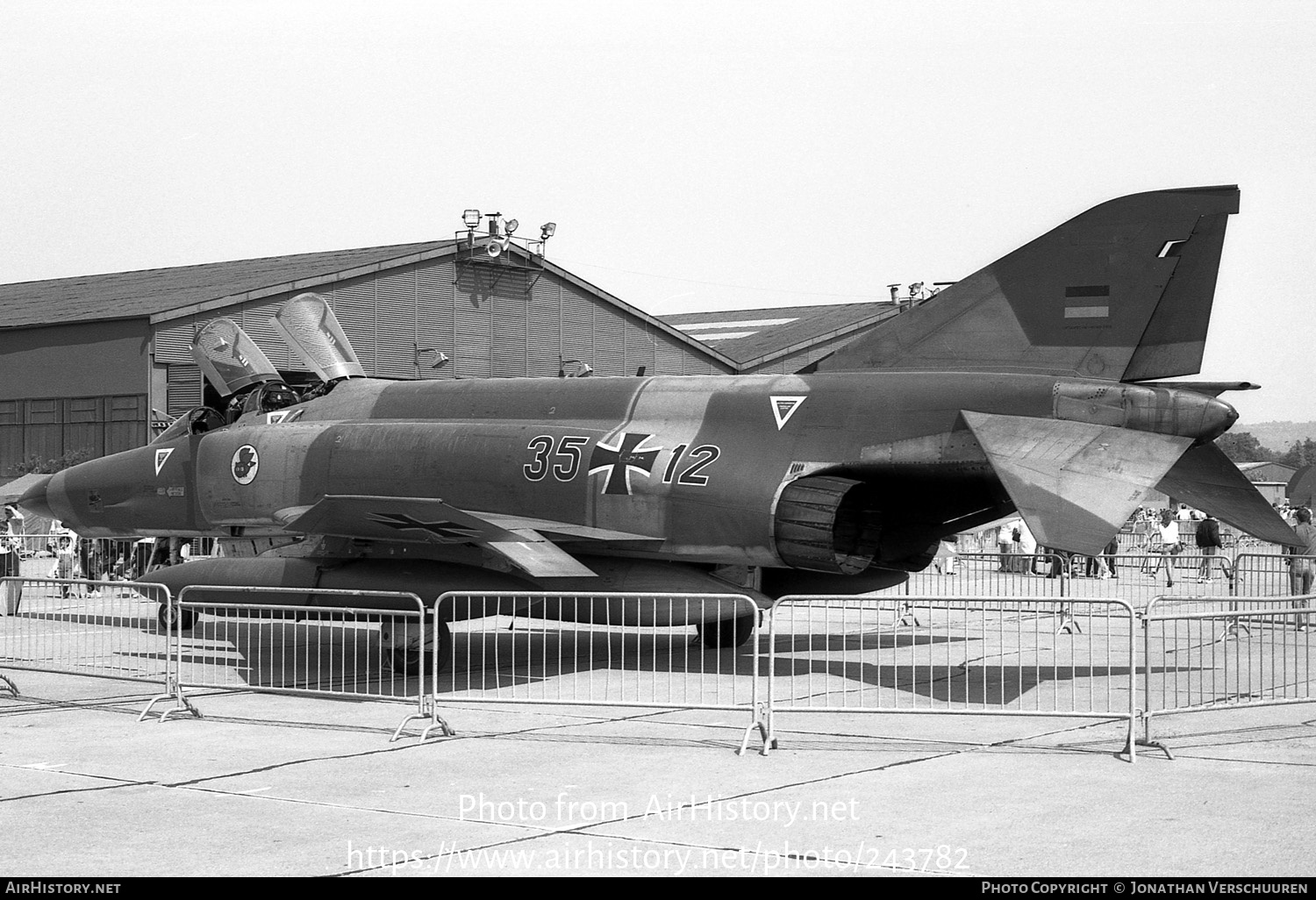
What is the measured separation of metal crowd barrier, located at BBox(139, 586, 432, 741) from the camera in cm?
1016

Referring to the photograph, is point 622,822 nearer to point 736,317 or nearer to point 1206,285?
point 1206,285

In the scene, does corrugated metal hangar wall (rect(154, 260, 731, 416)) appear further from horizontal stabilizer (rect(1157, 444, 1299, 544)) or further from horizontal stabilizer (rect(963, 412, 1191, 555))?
horizontal stabilizer (rect(963, 412, 1191, 555))

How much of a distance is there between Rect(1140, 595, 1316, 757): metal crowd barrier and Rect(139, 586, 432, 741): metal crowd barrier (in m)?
4.99

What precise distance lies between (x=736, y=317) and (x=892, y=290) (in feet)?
35.2

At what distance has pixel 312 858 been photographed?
5.81 metres

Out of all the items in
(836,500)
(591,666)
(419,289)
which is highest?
(419,289)

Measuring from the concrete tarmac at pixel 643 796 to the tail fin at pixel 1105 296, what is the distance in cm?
302

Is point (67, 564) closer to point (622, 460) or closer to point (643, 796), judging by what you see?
point (622, 460)

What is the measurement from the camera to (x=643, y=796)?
23.6 ft

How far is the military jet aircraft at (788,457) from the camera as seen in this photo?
1083 centimetres

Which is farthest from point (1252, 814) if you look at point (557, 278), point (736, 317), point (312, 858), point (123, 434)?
point (736, 317)

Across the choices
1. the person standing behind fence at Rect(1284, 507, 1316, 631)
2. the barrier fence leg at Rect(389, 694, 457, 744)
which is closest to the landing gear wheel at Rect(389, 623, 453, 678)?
the barrier fence leg at Rect(389, 694, 457, 744)

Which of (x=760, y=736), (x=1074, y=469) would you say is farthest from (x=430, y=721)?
(x=1074, y=469)

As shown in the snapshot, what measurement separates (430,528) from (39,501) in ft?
23.8
